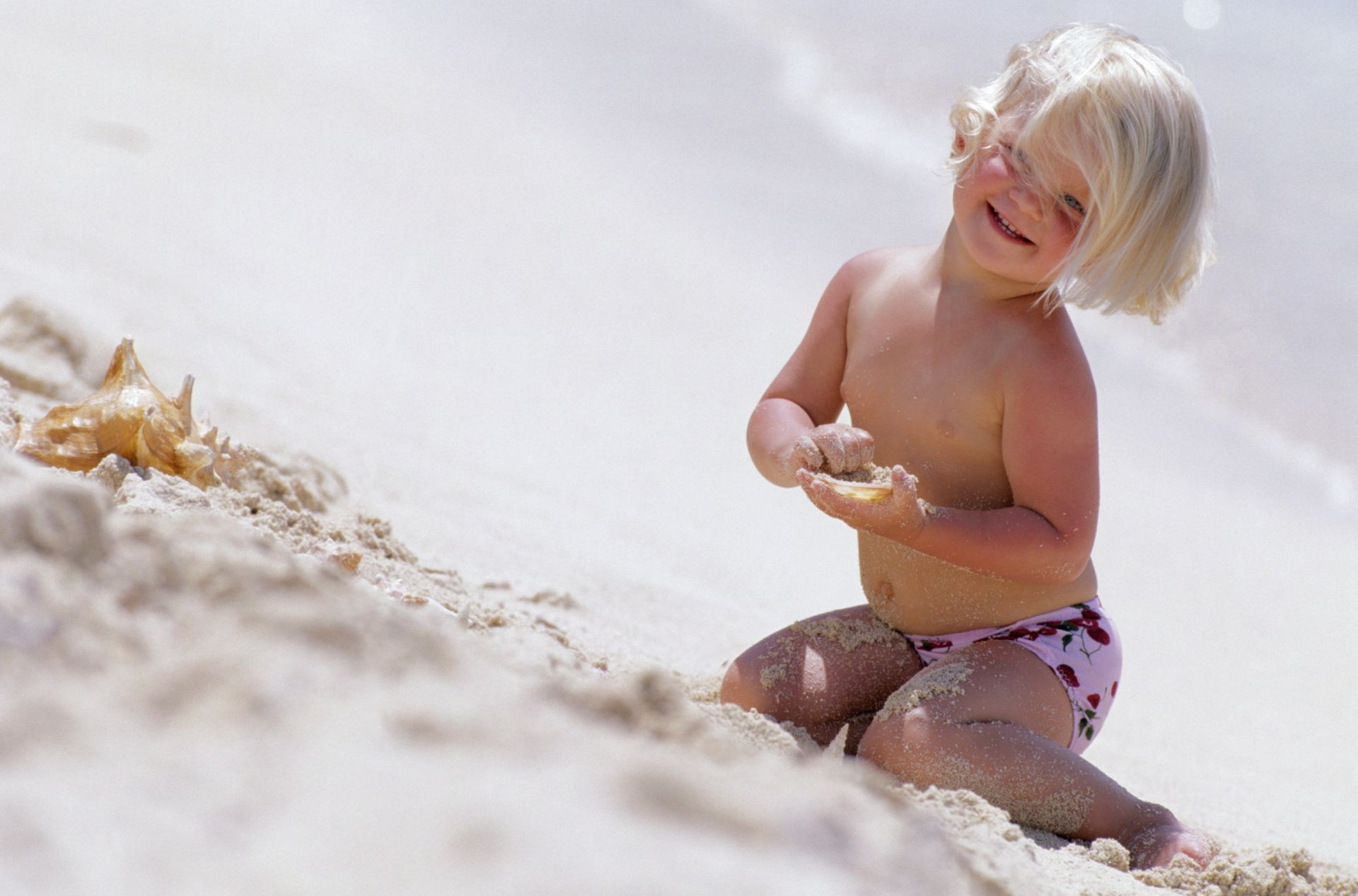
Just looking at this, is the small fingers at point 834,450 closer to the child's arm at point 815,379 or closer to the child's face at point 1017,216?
the child's arm at point 815,379

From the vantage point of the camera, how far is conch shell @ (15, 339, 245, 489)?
7.19ft

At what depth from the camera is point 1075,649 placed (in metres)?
2.32

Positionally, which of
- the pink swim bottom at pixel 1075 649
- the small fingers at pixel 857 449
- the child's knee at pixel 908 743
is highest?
the small fingers at pixel 857 449

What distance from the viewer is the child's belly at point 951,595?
2.35 meters

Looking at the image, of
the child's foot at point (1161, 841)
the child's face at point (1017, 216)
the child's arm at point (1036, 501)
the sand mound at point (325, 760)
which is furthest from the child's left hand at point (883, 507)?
the sand mound at point (325, 760)

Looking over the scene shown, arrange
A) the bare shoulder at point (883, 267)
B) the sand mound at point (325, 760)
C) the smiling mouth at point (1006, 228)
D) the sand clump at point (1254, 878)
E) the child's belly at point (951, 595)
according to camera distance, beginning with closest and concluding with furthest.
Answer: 1. the sand mound at point (325, 760)
2. the sand clump at point (1254, 878)
3. the smiling mouth at point (1006, 228)
4. the child's belly at point (951, 595)
5. the bare shoulder at point (883, 267)

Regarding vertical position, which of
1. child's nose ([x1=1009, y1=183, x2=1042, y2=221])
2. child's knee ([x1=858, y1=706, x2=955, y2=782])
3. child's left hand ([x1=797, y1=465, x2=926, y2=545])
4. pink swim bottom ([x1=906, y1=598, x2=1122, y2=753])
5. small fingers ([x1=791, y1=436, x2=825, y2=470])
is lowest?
child's knee ([x1=858, y1=706, x2=955, y2=782])

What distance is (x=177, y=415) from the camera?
231 cm

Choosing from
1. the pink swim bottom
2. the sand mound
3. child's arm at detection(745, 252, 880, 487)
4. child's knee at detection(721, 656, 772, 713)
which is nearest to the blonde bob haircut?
child's arm at detection(745, 252, 880, 487)

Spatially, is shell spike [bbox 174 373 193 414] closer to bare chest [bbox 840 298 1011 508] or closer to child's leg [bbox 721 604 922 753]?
child's leg [bbox 721 604 922 753]

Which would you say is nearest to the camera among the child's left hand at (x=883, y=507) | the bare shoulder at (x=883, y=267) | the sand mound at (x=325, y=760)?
the sand mound at (x=325, y=760)

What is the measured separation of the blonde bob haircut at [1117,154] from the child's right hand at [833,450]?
0.45 metres

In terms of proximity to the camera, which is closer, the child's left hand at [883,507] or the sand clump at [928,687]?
the child's left hand at [883,507]

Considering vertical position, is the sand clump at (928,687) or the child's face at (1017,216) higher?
the child's face at (1017,216)
